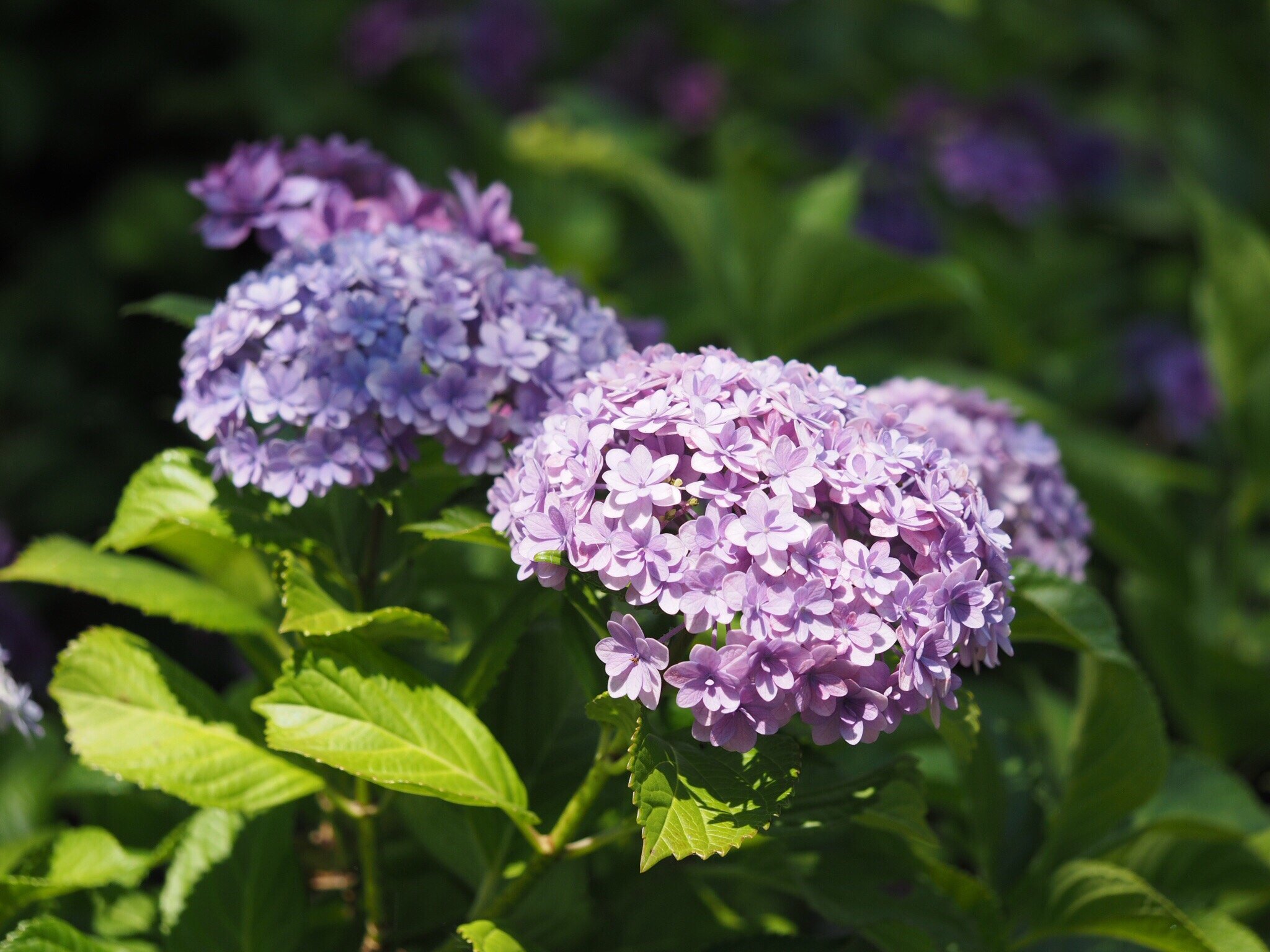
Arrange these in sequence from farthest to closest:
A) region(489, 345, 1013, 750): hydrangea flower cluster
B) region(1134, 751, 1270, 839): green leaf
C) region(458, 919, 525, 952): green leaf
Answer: region(1134, 751, 1270, 839): green leaf
region(458, 919, 525, 952): green leaf
region(489, 345, 1013, 750): hydrangea flower cluster

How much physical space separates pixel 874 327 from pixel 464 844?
7.31 feet

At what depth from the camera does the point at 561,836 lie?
1.18 m

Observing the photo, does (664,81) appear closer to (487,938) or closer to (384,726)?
(384,726)

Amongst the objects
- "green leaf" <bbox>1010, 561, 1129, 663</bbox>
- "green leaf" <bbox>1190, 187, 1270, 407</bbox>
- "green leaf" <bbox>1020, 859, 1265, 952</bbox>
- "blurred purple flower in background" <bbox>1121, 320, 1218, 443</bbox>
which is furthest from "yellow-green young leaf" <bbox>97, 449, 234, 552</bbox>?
"blurred purple flower in background" <bbox>1121, 320, 1218, 443</bbox>

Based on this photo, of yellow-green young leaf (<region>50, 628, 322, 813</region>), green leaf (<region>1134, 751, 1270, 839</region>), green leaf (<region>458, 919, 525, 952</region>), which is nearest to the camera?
green leaf (<region>458, 919, 525, 952</region>)

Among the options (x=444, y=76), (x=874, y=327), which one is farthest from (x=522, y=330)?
(x=444, y=76)

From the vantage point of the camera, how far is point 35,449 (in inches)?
141

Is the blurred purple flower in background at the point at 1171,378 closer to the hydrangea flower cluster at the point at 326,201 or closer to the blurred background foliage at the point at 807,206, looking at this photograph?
the blurred background foliage at the point at 807,206

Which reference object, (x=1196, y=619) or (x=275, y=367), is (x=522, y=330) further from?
(x=1196, y=619)

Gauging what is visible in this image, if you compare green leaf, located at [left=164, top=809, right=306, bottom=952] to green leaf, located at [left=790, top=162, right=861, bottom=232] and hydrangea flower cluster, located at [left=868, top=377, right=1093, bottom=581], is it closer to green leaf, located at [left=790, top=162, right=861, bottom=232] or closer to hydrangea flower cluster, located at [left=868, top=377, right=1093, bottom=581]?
hydrangea flower cluster, located at [left=868, top=377, right=1093, bottom=581]

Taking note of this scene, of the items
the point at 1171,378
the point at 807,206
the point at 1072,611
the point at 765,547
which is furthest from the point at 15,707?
the point at 1171,378

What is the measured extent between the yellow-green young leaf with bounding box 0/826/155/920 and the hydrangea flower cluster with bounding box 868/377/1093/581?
1.00 meters

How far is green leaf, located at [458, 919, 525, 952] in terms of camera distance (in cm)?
106

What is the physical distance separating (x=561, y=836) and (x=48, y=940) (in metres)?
0.50
